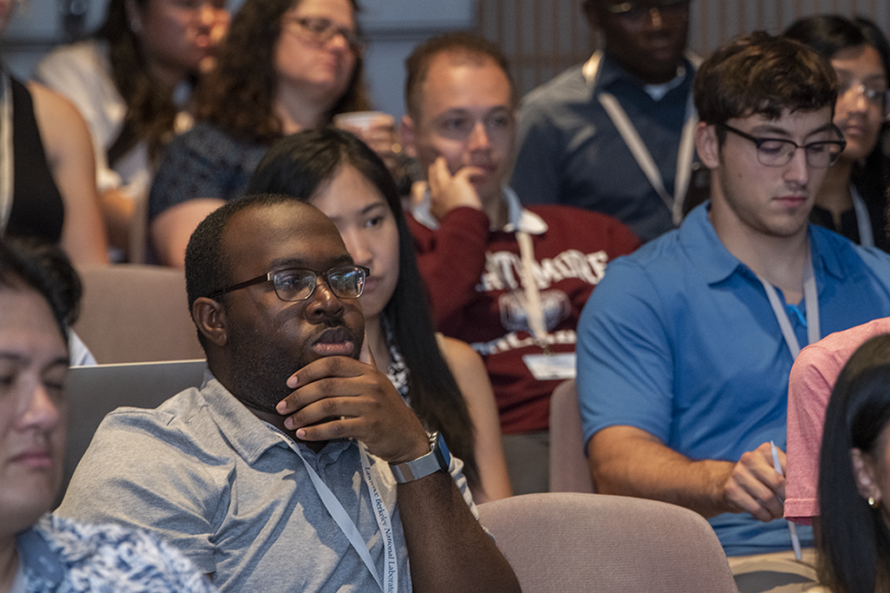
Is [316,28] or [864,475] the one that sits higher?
[316,28]

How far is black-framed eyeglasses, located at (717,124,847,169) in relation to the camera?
2109 millimetres

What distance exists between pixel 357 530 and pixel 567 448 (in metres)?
0.85

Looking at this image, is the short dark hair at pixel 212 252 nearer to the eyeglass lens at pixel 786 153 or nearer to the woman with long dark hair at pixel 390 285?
the woman with long dark hair at pixel 390 285

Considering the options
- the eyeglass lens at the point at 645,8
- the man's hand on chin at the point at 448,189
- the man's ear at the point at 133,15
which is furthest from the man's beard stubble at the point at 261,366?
the eyeglass lens at the point at 645,8

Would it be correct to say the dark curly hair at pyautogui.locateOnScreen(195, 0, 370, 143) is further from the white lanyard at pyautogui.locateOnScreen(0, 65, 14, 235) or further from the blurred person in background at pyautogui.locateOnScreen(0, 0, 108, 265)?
the white lanyard at pyautogui.locateOnScreen(0, 65, 14, 235)

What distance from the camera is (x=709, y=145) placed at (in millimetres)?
2258

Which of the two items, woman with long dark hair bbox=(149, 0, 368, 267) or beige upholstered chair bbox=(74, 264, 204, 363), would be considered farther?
woman with long dark hair bbox=(149, 0, 368, 267)

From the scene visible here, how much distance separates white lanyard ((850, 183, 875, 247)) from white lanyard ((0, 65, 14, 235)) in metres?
2.32

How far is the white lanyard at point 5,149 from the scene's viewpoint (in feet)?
8.71

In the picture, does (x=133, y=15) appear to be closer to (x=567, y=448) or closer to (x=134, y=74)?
(x=134, y=74)

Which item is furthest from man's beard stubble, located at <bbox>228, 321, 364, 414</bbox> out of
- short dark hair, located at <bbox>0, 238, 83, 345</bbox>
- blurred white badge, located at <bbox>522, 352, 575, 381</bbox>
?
blurred white badge, located at <bbox>522, 352, 575, 381</bbox>

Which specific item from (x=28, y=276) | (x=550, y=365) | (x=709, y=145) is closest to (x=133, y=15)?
(x=550, y=365)

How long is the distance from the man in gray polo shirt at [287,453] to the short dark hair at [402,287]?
1.34 ft

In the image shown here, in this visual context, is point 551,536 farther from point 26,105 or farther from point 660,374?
point 26,105
